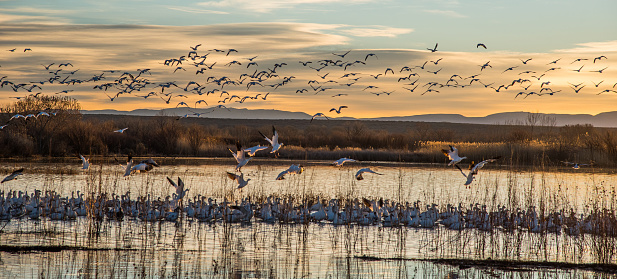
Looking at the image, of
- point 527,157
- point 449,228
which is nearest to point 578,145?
point 527,157

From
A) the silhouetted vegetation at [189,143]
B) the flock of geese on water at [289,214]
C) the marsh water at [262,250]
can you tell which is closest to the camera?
the marsh water at [262,250]

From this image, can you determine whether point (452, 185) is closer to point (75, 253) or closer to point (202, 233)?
point (202, 233)

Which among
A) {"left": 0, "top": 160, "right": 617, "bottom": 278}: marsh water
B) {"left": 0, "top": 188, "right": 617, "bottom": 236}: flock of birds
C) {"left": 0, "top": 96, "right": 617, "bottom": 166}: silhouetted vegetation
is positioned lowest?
{"left": 0, "top": 160, "right": 617, "bottom": 278}: marsh water

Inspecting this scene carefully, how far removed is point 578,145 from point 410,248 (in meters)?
34.8

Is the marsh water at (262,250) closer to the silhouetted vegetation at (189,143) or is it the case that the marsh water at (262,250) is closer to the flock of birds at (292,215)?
the flock of birds at (292,215)

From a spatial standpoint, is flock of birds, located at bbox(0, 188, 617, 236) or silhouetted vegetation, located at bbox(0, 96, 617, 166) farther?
silhouetted vegetation, located at bbox(0, 96, 617, 166)

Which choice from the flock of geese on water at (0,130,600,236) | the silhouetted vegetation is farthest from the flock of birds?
the silhouetted vegetation

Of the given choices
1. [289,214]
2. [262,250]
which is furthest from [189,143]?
[262,250]

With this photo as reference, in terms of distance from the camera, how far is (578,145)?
44.5 metres

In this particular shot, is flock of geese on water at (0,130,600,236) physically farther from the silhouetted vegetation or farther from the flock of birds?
the silhouetted vegetation

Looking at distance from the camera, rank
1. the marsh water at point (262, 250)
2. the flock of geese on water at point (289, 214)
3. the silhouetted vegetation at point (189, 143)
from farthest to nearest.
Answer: the silhouetted vegetation at point (189, 143) → the flock of geese on water at point (289, 214) → the marsh water at point (262, 250)

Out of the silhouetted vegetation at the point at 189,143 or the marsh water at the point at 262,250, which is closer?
the marsh water at the point at 262,250

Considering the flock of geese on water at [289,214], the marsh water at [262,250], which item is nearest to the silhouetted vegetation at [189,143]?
the flock of geese on water at [289,214]

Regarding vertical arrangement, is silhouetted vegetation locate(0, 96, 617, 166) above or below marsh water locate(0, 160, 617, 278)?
above
